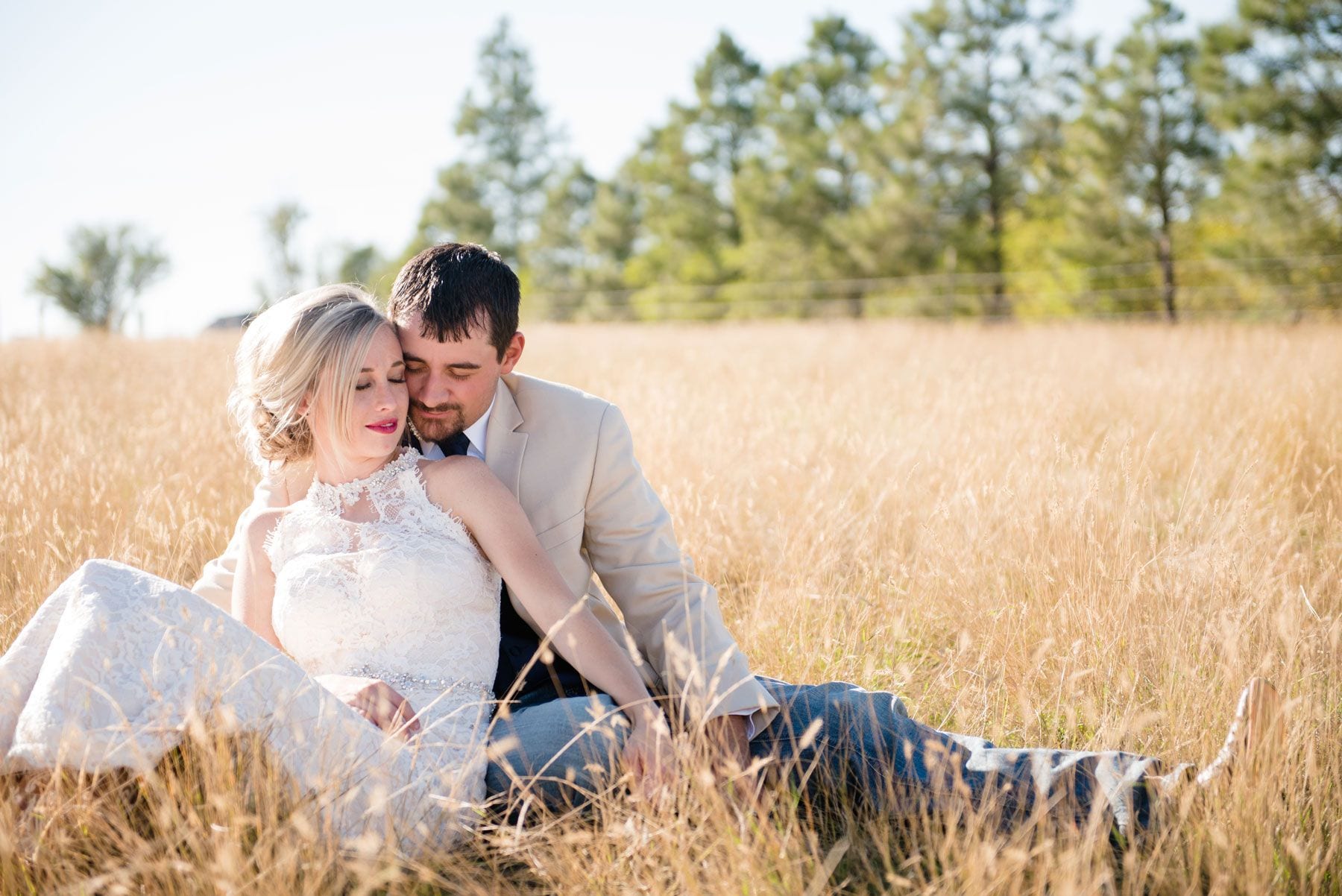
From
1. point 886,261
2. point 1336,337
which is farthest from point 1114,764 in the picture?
point 886,261

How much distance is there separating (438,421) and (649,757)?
1.12 metres

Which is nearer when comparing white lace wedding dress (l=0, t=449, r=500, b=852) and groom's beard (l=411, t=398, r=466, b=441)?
white lace wedding dress (l=0, t=449, r=500, b=852)

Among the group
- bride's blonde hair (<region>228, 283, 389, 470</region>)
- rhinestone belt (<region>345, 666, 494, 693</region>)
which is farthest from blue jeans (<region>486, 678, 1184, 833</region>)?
bride's blonde hair (<region>228, 283, 389, 470</region>)

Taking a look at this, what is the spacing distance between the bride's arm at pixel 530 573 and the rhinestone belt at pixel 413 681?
0.75 ft

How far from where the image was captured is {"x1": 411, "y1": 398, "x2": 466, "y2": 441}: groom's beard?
271cm

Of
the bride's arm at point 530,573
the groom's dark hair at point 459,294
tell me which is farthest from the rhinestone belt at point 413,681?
the groom's dark hair at point 459,294

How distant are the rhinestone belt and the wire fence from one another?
15.6 metres

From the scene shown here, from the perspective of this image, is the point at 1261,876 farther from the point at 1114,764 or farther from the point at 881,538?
the point at 881,538

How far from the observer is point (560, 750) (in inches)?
86.2

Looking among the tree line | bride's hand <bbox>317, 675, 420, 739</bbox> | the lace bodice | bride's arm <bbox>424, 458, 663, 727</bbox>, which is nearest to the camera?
bride's hand <bbox>317, 675, 420, 739</bbox>

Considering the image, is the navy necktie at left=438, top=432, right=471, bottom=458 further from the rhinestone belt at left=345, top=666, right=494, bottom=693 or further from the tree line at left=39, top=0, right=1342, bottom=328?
the tree line at left=39, top=0, right=1342, bottom=328

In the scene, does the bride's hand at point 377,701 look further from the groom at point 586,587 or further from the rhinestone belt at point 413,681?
the groom at point 586,587

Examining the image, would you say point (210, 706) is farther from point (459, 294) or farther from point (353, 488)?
point (459, 294)

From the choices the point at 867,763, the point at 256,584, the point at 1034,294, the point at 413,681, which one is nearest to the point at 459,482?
the point at 413,681
